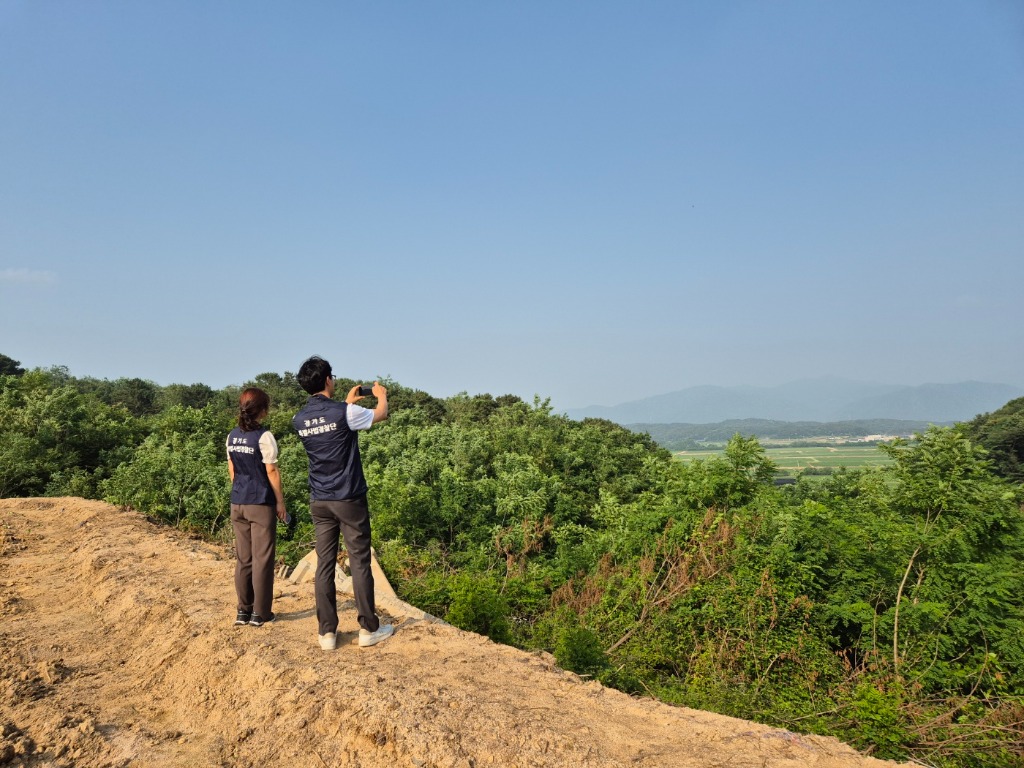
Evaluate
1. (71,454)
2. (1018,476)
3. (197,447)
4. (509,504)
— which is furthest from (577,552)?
(1018,476)

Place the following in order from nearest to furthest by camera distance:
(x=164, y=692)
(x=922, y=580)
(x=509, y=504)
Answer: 1. (x=164, y=692)
2. (x=922, y=580)
3. (x=509, y=504)

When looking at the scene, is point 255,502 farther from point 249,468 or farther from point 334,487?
point 334,487

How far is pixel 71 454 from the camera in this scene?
13.5m

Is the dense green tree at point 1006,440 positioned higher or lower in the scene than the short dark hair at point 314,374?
lower

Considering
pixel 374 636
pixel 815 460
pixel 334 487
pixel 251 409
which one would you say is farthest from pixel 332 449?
pixel 815 460

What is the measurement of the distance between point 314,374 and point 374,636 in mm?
2190

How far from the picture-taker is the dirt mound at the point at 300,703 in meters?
3.25

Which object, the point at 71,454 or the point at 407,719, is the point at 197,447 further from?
the point at 407,719

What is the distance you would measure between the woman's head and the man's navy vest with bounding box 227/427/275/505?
54 mm

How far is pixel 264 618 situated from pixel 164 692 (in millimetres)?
1003

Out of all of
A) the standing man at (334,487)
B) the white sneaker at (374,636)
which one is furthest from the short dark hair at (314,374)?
the white sneaker at (374,636)

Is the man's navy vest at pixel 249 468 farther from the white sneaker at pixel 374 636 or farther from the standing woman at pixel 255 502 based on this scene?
the white sneaker at pixel 374 636

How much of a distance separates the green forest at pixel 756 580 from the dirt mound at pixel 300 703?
970 mm

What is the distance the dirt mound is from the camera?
3252mm
